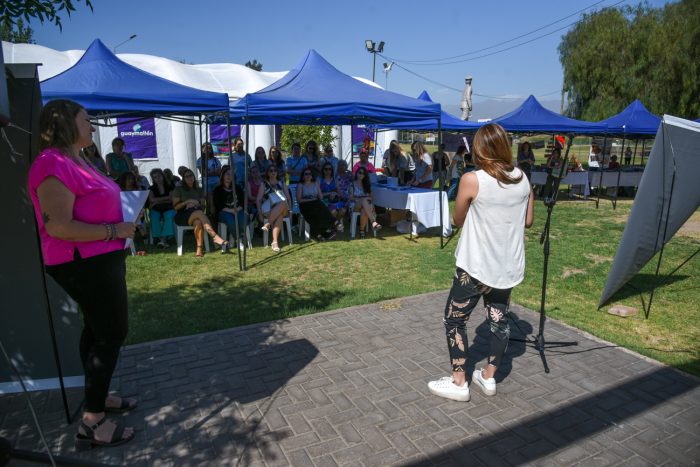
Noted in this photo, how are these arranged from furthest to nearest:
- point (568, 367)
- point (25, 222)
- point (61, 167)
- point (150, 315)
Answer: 1. point (150, 315)
2. point (568, 367)
3. point (25, 222)
4. point (61, 167)

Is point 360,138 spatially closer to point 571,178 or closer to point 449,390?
point 571,178

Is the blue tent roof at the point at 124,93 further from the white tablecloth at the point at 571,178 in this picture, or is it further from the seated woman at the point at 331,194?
the white tablecloth at the point at 571,178

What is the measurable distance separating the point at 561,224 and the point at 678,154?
6.51m

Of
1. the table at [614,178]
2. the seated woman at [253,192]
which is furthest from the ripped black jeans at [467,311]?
the table at [614,178]

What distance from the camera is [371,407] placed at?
3201mm

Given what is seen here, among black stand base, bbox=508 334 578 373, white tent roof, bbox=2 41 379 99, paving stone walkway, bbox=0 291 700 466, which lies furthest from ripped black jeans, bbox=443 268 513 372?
white tent roof, bbox=2 41 379 99

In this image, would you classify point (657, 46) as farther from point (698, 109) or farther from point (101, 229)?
point (101, 229)

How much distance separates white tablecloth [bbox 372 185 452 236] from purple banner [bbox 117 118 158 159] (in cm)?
878

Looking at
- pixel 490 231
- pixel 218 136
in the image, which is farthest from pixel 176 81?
pixel 490 231

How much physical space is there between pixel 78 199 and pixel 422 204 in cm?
699

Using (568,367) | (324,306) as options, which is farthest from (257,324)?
(568,367)

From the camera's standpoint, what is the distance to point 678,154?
450 centimetres

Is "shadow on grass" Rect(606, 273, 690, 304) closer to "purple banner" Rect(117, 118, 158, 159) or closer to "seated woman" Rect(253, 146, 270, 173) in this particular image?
"seated woman" Rect(253, 146, 270, 173)

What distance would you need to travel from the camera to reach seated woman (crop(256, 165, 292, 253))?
827 cm
